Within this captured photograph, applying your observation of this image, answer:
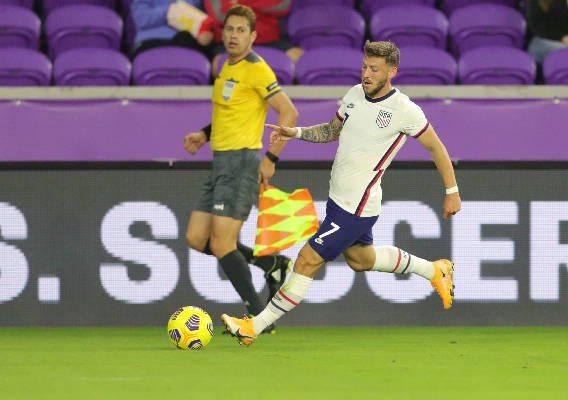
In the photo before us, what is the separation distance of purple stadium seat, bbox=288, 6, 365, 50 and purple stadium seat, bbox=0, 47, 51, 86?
2301mm

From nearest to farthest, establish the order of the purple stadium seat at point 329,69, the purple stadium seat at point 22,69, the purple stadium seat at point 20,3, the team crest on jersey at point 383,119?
the team crest on jersey at point 383,119
the purple stadium seat at point 22,69
the purple stadium seat at point 329,69
the purple stadium seat at point 20,3

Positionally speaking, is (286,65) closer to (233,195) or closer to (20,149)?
(20,149)

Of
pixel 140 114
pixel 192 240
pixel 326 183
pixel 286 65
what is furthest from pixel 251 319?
pixel 286 65

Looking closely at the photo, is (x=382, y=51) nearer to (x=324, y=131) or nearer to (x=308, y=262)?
(x=324, y=131)

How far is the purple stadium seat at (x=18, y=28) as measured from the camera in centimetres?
1098

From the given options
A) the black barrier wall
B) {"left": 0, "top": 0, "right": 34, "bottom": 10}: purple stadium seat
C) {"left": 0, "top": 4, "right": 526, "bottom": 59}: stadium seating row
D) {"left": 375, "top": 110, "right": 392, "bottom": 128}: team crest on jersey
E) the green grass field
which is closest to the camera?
the green grass field

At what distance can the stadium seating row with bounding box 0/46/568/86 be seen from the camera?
10.5 m

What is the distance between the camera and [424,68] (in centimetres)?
1057

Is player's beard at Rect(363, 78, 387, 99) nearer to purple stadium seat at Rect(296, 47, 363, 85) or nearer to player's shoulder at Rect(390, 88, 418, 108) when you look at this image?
player's shoulder at Rect(390, 88, 418, 108)

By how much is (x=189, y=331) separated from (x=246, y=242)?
167 centimetres

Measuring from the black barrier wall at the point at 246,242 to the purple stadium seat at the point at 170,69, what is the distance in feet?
7.19

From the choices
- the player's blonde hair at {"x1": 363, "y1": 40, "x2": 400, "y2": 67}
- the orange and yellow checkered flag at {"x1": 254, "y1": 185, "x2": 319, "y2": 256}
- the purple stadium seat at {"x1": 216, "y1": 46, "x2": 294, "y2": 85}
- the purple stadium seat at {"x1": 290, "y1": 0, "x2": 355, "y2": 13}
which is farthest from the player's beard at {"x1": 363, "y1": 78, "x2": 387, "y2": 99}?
the purple stadium seat at {"x1": 290, "y1": 0, "x2": 355, "y2": 13}

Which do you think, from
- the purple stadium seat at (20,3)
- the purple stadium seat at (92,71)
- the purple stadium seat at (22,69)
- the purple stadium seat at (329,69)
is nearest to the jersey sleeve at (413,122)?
the purple stadium seat at (329,69)

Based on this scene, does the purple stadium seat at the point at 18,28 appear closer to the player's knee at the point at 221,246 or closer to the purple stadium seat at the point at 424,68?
the purple stadium seat at the point at 424,68
